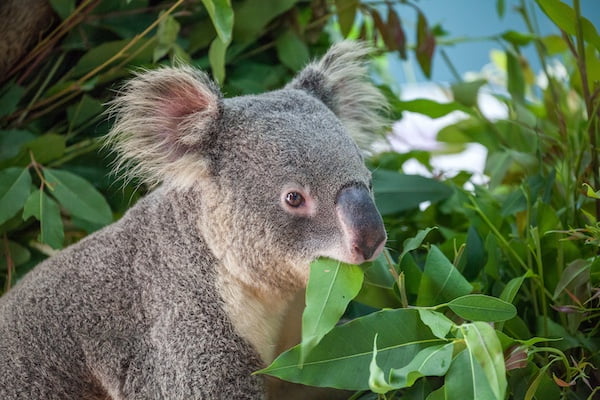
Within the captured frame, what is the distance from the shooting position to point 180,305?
1853 mm

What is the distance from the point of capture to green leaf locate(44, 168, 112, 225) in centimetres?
228

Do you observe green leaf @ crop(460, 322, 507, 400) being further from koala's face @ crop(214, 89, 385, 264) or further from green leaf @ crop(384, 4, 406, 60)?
green leaf @ crop(384, 4, 406, 60)

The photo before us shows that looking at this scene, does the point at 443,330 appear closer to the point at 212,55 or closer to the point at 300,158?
the point at 300,158

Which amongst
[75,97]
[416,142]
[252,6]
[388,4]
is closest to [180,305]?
[75,97]

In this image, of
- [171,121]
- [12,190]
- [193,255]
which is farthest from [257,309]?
[12,190]

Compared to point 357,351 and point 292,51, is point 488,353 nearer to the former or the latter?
point 357,351

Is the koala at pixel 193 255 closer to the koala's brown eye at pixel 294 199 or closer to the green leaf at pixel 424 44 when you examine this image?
the koala's brown eye at pixel 294 199

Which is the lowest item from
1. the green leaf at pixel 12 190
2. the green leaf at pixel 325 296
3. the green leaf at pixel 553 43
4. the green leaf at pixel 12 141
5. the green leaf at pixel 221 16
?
the green leaf at pixel 553 43

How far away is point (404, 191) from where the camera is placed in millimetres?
2641

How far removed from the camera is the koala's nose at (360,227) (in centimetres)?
159

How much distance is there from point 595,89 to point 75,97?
1567 mm

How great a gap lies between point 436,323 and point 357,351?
18 cm

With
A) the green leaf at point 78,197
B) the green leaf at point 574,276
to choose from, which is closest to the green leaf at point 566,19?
the green leaf at point 574,276

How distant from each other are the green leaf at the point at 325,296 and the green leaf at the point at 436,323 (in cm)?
14
